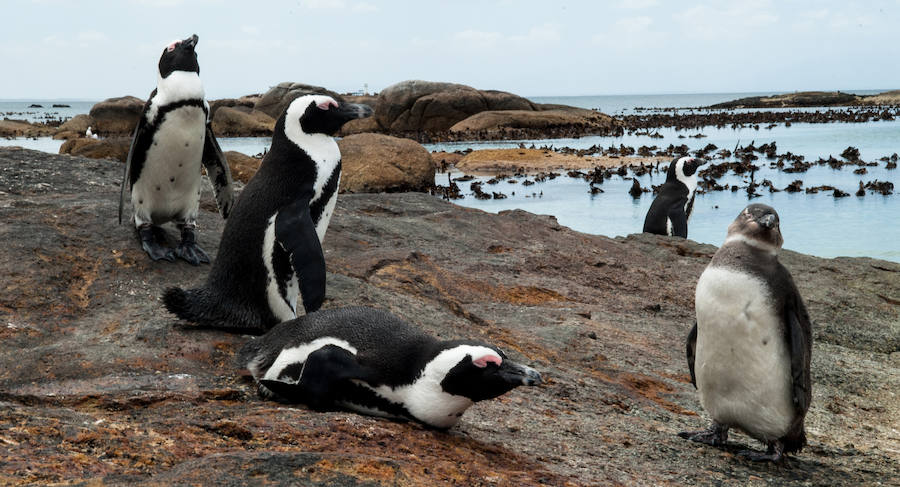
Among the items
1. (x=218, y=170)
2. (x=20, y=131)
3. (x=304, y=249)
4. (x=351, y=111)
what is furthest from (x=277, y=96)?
(x=304, y=249)

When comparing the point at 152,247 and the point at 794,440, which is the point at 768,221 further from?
the point at 152,247

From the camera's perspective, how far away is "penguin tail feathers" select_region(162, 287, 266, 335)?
12.3ft

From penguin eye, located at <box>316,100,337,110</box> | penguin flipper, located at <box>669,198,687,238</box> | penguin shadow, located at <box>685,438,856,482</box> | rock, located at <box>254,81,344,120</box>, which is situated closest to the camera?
penguin shadow, located at <box>685,438,856,482</box>

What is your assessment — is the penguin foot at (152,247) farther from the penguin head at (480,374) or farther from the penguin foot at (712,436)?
the penguin foot at (712,436)

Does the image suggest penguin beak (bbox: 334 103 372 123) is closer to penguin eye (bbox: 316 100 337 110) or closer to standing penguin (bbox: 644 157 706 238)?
penguin eye (bbox: 316 100 337 110)

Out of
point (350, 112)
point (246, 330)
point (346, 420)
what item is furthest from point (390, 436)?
point (350, 112)

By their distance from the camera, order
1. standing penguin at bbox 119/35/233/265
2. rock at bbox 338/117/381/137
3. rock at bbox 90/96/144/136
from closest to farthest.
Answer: standing penguin at bbox 119/35/233/265
rock at bbox 338/117/381/137
rock at bbox 90/96/144/136

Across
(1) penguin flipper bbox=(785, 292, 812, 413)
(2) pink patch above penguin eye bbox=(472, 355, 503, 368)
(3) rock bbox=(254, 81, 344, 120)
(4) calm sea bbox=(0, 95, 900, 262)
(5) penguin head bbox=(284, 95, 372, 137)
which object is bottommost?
(4) calm sea bbox=(0, 95, 900, 262)

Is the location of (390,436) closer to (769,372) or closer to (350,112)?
(769,372)

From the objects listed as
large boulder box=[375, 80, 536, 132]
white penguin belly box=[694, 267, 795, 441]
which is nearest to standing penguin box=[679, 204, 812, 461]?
white penguin belly box=[694, 267, 795, 441]

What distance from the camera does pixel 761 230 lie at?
338 centimetres

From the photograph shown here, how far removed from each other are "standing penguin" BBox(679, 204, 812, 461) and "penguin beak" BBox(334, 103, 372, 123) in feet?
6.46

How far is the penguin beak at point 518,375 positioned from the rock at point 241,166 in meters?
9.93

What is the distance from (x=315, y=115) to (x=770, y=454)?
8.82 feet
